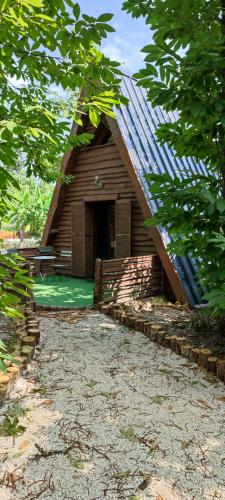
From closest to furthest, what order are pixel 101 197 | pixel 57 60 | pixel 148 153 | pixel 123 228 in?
1. pixel 57 60
2. pixel 148 153
3. pixel 123 228
4. pixel 101 197

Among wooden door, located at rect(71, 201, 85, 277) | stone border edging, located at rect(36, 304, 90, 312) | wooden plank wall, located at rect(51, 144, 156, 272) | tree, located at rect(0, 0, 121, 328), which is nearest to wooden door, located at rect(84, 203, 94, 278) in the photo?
wooden door, located at rect(71, 201, 85, 277)

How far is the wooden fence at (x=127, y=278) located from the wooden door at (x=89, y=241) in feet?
11.1

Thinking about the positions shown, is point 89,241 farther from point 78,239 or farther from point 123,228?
point 123,228

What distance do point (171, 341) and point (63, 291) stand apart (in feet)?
16.0

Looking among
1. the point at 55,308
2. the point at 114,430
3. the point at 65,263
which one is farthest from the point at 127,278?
the point at 65,263

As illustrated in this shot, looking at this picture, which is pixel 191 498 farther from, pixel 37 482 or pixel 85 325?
pixel 85 325

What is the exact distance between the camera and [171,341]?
4.83m

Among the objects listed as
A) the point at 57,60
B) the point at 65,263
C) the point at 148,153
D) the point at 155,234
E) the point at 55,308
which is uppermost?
the point at 148,153

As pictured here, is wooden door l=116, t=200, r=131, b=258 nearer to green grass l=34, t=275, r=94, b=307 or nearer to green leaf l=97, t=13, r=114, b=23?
green grass l=34, t=275, r=94, b=307

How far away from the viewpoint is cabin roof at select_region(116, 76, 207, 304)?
765cm

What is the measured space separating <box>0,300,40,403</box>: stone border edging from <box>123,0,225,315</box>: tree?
2.20 metres

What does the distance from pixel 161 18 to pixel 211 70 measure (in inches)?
32.2

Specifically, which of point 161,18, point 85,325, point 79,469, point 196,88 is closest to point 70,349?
point 85,325

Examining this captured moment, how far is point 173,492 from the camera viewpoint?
87.2 inches
